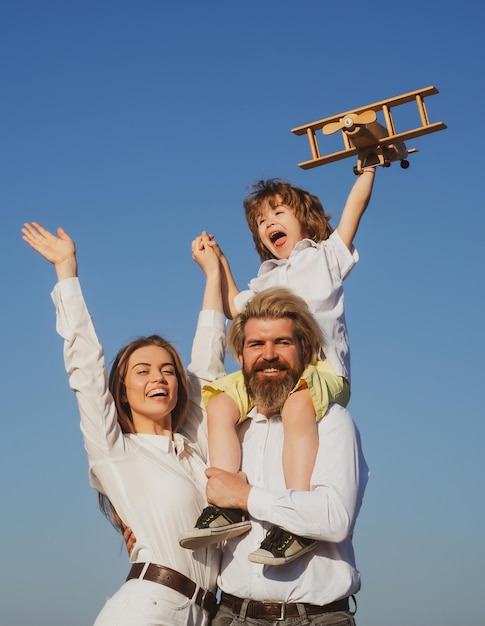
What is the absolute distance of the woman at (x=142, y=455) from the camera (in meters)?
5.96

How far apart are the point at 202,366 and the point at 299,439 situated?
1718 mm

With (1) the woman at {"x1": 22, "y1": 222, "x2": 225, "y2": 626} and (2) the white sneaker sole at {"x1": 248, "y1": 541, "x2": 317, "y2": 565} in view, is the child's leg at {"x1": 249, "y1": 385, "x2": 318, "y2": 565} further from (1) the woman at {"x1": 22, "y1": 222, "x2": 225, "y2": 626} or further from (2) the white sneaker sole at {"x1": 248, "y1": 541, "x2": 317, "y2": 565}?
(1) the woman at {"x1": 22, "y1": 222, "x2": 225, "y2": 626}

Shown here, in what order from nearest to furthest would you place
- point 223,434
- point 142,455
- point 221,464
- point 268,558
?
point 268,558
point 221,464
point 223,434
point 142,455

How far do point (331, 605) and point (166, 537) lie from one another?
1.17 m

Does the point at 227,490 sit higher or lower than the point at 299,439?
lower

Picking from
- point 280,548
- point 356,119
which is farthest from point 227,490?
point 356,119

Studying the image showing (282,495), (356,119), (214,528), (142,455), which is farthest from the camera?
(356,119)

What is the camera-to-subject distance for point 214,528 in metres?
5.72

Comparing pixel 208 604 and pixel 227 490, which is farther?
pixel 208 604

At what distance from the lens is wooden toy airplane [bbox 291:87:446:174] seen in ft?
24.5

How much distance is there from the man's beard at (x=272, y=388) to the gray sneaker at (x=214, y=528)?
2.41 feet

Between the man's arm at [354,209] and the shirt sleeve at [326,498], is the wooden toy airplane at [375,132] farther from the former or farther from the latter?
the shirt sleeve at [326,498]

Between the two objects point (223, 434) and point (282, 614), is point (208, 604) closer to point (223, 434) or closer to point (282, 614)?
point (282, 614)

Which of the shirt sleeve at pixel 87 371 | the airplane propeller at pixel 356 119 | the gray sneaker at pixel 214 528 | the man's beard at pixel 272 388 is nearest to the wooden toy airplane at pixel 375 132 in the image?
the airplane propeller at pixel 356 119
